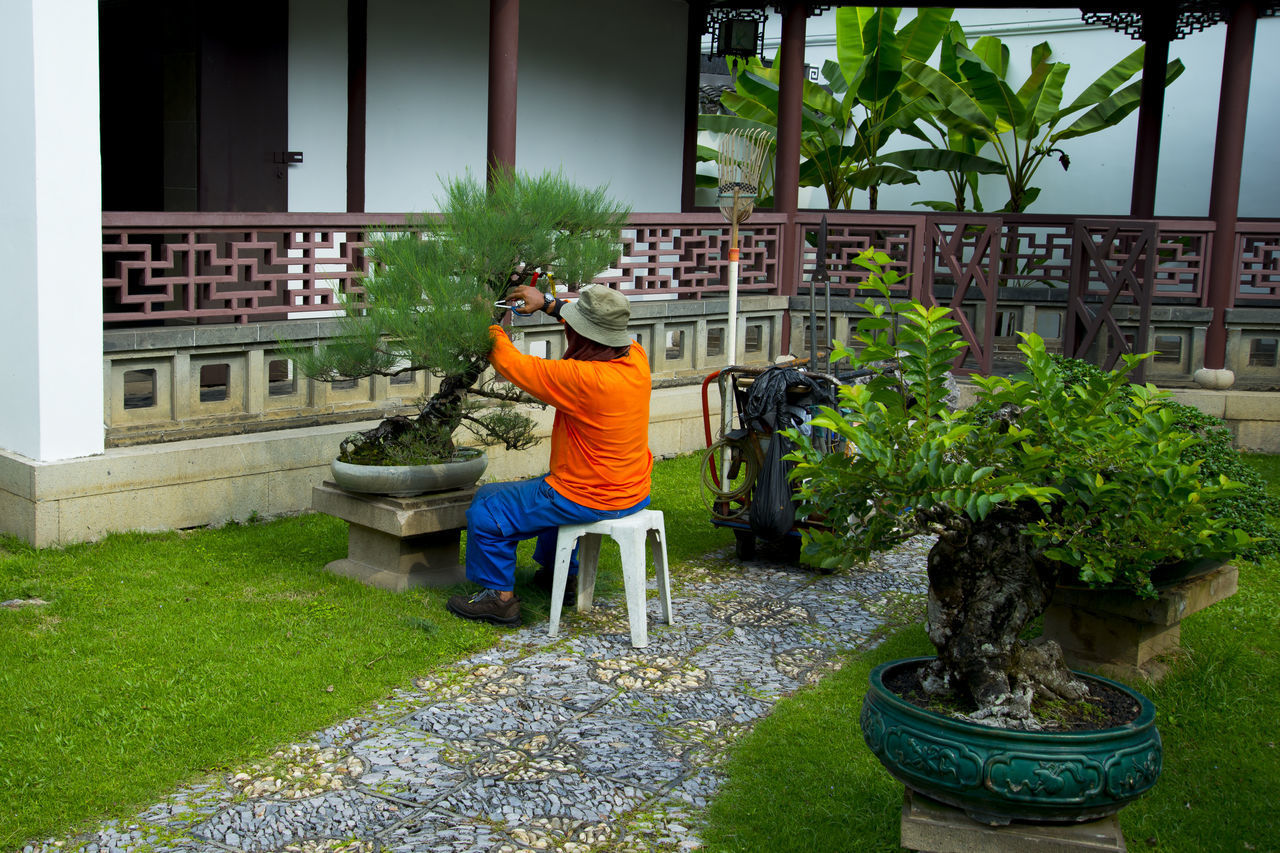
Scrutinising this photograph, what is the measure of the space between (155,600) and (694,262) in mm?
5663

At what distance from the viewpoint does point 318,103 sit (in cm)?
953

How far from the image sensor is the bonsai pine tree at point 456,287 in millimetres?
5645

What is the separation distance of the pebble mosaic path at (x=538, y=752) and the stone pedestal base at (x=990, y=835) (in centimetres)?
89

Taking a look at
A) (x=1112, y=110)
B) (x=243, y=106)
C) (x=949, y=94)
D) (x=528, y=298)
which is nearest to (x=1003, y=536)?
(x=528, y=298)

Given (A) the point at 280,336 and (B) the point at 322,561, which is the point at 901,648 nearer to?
(B) the point at 322,561

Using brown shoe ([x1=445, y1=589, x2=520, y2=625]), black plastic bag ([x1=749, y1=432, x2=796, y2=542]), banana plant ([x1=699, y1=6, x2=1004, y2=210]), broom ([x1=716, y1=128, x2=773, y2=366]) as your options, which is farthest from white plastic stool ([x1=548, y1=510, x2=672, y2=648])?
banana plant ([x1=699, y1=6, x2=1004, y2=210])

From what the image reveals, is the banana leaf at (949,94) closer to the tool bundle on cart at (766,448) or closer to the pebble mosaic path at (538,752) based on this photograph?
the tool bundle on cart at (766,448)

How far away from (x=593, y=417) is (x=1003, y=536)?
2.43 meters

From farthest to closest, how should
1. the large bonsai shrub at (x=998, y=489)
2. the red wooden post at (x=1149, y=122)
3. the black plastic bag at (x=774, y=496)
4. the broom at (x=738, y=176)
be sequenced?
the red wooden post at (x=1149, y=122), the broom at (x=738, y=176), the black plastic bag at (x=774, y=496), the large bonsai shrub at (x=998, y=489)

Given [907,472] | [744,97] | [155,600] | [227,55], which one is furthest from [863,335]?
[744,97]

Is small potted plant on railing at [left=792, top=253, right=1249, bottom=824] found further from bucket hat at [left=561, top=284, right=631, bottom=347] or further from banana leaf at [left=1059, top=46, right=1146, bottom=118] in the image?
banana leaf at [left=1059, top=46, right=1146, bottom=118]

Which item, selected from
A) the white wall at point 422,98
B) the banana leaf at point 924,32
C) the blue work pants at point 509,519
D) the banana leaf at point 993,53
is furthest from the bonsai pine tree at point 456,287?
the banana leaf at point 993,53

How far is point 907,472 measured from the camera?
3.37 meters

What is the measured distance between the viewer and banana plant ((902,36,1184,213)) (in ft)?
49.5
